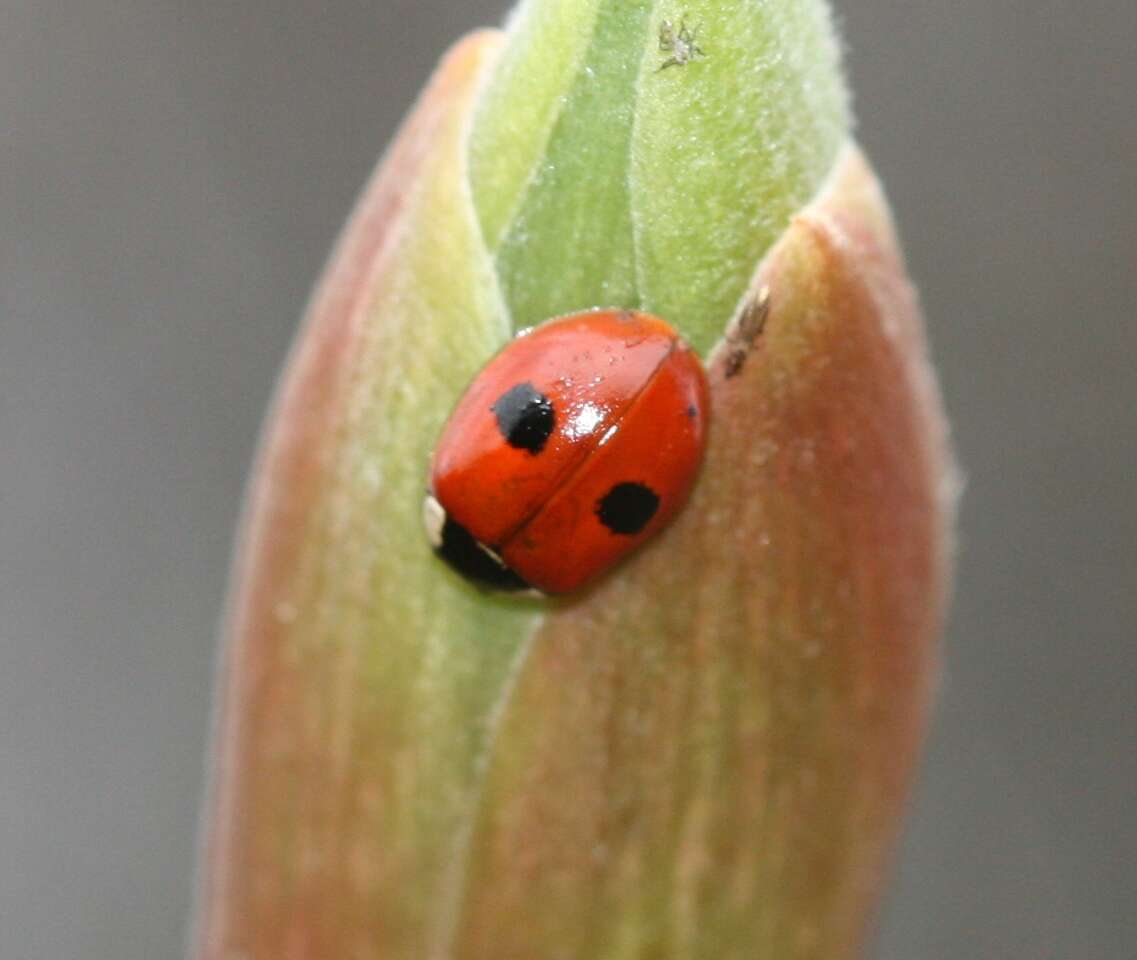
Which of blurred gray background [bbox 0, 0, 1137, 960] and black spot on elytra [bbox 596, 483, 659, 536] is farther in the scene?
blurred gray background [bbox 0, 0, 1137, 960]

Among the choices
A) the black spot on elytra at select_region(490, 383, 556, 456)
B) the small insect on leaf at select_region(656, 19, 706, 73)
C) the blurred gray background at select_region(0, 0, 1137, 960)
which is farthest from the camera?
the blurred gray background at select_region(0, 0, 1137, 960)

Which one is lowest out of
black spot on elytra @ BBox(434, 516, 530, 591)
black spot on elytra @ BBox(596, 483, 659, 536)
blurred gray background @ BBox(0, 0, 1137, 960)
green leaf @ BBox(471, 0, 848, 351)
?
black spot on elytra @ BBox(434, 516, 530, 591)

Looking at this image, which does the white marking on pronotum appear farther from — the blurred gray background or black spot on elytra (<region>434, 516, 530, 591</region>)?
the blurred gray background

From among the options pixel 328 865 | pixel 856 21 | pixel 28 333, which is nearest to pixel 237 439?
pixel 28 333

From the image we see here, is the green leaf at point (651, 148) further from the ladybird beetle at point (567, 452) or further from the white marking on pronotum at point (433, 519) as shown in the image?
the white marking on pronotum at point (433, 519)

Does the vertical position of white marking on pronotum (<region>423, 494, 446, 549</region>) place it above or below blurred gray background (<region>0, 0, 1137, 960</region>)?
below

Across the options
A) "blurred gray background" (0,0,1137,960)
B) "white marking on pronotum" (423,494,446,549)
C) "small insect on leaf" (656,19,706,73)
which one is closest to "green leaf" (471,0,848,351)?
"small insect on leaf" (656,19,706,73)

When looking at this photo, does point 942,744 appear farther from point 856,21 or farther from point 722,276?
point 722,276

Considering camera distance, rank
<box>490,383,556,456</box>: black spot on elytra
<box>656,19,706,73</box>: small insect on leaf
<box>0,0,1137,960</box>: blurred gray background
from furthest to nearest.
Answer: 1. <box>0,0,1137,960</box>: blurred gray background
2. <box>490,383,556,456</box>: black spot on elytra
3. <box>656,19,706,73</box>: small insect on leaf
